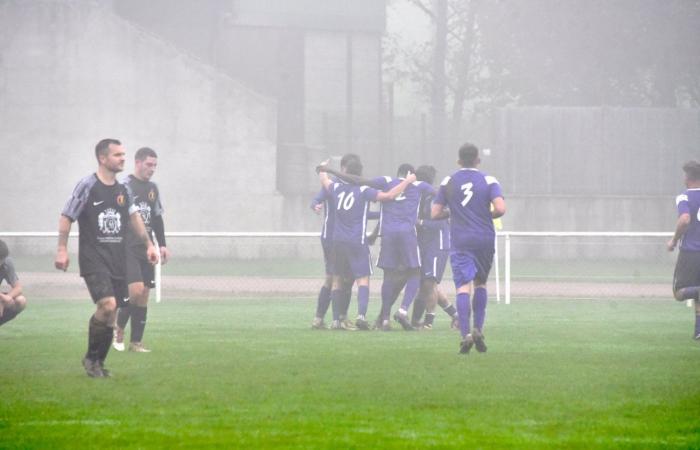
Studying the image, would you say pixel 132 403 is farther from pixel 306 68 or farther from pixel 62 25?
pixel 306 68

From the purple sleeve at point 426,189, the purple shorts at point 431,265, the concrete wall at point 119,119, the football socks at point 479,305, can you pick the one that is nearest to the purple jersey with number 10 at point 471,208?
the football socks at point 479,305

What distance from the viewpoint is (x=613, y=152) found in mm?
39188

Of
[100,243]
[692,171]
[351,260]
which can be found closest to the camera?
[100,243]

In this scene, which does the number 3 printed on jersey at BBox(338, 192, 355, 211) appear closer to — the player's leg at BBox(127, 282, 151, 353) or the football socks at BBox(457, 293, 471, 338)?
the player's leg at BBox(127, 282, 151, 353)

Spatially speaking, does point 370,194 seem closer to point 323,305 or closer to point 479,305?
point 323,305

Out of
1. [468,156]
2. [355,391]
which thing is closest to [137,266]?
[468,156]

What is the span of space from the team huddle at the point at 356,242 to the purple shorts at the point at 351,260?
1cm

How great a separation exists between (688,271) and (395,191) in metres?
3.50

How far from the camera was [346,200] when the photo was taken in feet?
55.6

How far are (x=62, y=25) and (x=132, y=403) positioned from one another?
94.5ft

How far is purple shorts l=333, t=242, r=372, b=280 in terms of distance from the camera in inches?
669

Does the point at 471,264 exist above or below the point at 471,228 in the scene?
below

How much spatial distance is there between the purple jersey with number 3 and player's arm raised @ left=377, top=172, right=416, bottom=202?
3042 mm

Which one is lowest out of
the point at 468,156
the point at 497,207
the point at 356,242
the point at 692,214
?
the point at 356,242
